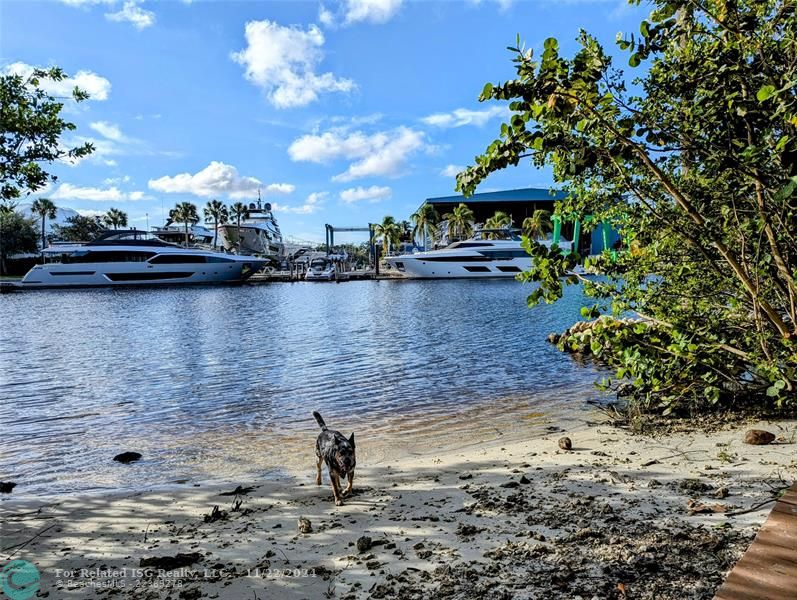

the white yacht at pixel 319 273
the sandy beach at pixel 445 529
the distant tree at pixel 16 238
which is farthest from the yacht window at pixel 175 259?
the sandy beach at pixel 445 529

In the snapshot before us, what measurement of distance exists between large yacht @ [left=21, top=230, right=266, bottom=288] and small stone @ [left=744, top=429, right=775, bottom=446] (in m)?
66.7

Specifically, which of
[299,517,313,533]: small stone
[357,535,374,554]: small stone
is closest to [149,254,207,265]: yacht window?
[299,517,313,533]: small stone

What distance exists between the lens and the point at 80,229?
92375mm

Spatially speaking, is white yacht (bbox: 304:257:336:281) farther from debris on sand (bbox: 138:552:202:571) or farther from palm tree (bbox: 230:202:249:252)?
debris on sand (bbox: 138:552:202:571)

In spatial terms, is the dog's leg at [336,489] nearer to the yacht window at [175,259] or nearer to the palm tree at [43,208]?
the yacht window at [175,259]

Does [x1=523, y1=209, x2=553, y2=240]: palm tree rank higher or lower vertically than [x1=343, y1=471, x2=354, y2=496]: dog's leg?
higher

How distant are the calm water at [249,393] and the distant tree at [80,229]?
7636cm

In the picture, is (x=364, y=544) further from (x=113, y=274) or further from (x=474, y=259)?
(x=113, y=274)

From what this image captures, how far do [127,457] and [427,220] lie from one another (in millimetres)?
84052

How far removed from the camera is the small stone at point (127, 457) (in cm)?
770

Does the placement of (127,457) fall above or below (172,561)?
below

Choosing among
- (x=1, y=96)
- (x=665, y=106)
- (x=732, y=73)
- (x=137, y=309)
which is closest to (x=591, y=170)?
(x=665, y=106)

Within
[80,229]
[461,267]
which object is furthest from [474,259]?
[80,229]

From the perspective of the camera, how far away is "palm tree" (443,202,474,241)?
83.8 meters
